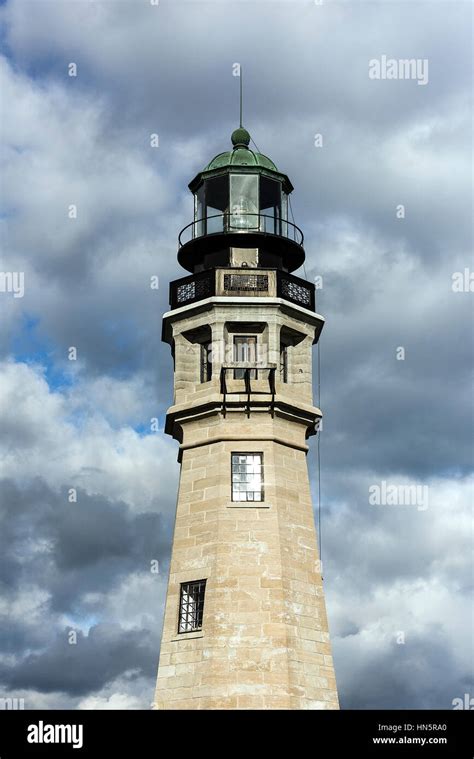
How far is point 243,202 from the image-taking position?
47.0m

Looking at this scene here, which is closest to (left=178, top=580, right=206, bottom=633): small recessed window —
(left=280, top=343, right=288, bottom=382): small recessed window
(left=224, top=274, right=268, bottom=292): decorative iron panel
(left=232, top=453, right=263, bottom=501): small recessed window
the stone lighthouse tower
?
the stone lighthouse tower

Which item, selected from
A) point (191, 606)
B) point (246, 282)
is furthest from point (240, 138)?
point (191, 606)

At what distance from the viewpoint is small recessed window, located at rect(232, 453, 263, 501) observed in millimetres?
42344

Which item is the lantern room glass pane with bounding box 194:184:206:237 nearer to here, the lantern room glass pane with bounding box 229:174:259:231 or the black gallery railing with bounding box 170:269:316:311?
the lantern room glass pane with bounding box 229:174:259:231

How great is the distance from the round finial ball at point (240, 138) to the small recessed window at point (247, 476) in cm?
1260

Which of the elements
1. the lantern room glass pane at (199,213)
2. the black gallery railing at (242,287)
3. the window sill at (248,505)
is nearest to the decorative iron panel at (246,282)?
the black gallery railing at (242,287)

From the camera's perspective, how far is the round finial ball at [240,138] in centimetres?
4831

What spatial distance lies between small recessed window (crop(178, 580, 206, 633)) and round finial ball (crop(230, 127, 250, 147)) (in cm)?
1701

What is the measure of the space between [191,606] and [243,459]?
17.2 feet

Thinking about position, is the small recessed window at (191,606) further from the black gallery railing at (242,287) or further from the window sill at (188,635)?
the black gallery railing at (242,287)

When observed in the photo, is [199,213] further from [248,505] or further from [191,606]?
[191,606]

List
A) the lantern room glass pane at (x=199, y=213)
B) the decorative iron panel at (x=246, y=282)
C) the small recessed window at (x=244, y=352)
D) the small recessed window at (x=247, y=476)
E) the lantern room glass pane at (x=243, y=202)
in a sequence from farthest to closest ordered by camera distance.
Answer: the lantern room glass pane at (x=199, y=213) < the lantern room glass pane at (x=243, y=202) < the decorative iron panel at (x=246, y=282) < the small recessed window at (x=244, y=352) < the small recessed window at (x=247, y=476)
